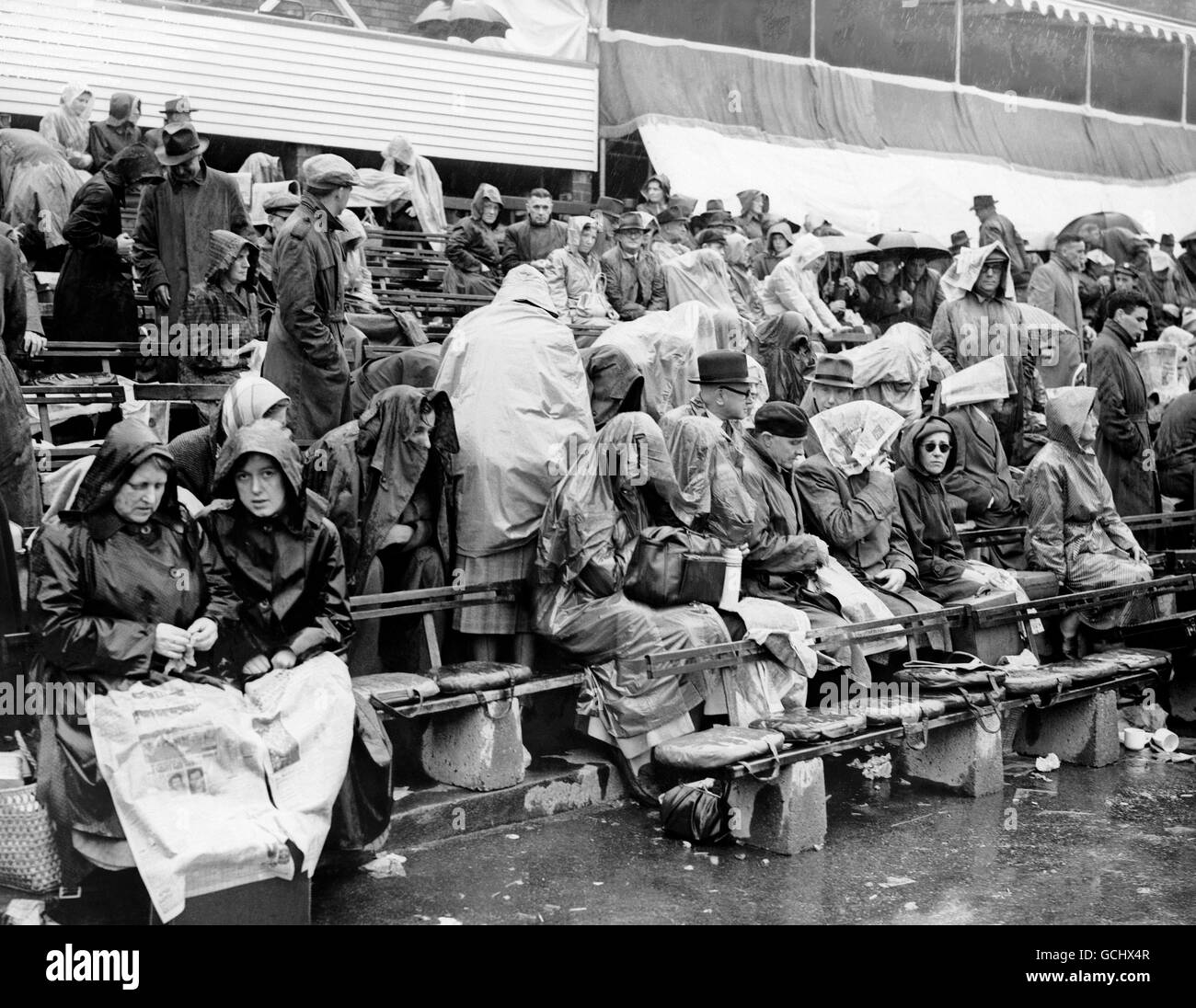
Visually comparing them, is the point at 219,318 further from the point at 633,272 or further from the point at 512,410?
the point at 633,272

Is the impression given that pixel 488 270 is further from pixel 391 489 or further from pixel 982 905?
pixel 982 905

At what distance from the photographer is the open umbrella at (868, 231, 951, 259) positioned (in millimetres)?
13875

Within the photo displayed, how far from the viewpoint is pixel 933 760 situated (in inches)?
267

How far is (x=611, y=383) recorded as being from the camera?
7594 mm

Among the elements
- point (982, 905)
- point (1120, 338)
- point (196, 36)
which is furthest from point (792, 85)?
point (982, 905)

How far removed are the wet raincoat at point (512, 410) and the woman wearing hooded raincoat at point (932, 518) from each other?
2036mm

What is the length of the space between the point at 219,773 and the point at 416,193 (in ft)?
32.0

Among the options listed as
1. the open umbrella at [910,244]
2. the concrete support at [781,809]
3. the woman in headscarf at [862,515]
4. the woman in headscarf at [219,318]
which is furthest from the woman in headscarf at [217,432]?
the open umbrella at [910,244]

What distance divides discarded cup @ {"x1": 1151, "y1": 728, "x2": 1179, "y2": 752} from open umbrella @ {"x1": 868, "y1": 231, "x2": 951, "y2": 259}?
708 cm

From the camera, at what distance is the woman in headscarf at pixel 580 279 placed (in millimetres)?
10656

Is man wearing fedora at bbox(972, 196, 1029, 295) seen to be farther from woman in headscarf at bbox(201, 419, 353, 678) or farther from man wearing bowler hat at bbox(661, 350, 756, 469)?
woman in headscarf at bbox(201, 419, 353, 678)

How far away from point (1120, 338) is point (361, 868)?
284 inches

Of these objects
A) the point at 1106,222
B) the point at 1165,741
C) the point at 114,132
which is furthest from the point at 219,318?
the point at 1106,222

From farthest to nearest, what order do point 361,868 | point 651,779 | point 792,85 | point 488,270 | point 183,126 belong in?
1. point 792,85
2. point 488,270
3. point 183,126
4. point 651,779
5. point 361,868
